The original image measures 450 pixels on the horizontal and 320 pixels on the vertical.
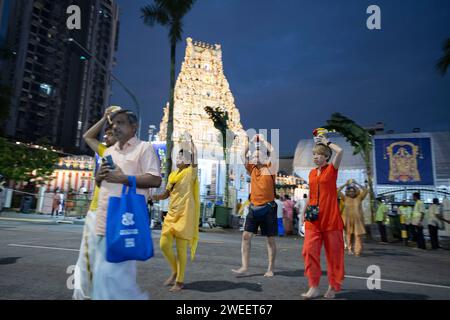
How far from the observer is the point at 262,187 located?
547cm

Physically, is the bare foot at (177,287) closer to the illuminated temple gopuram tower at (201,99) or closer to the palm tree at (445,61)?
the palm tree at (445,61)

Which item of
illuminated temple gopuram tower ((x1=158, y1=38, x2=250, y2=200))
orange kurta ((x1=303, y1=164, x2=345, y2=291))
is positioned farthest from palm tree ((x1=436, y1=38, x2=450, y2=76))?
illuminated temple gopuram tower ((x1=158, y1=38, x2=250, y2=200))

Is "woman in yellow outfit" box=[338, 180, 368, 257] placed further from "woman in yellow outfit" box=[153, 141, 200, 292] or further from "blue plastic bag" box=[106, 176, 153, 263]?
"blue plastic bag" box=[106, 176, 153, 263]

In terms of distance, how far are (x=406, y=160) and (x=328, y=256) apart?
65.8 ft

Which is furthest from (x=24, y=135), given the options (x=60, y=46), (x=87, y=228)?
(x=87, y=228)

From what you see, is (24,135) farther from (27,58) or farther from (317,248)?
(317,248)

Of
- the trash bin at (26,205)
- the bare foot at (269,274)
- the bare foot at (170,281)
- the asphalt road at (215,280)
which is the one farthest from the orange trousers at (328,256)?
the trash bin at (26,205)

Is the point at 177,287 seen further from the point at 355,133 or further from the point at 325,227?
the point at 355,133

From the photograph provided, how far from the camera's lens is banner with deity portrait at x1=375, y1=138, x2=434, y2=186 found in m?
21.1

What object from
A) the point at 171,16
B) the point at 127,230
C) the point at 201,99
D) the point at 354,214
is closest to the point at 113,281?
the point at 127,230

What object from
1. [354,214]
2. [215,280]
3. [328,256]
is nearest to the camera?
[328,256]

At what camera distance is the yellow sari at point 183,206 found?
14.0 ft

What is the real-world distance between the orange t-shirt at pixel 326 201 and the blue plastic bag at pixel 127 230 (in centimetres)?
246

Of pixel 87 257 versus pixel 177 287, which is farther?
pixel 177 287
